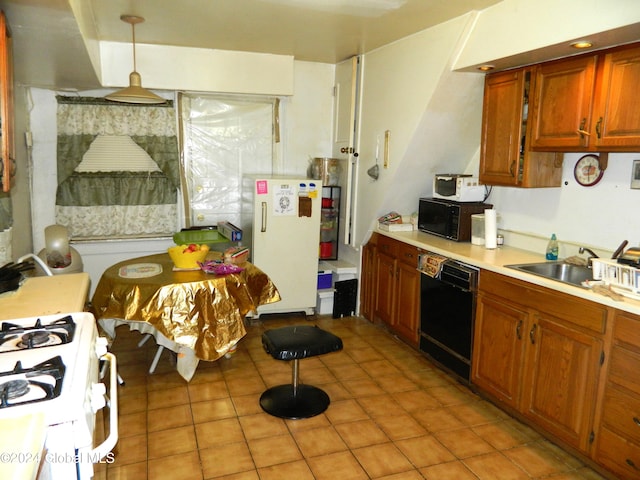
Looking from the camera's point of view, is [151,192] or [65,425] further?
[151,192]

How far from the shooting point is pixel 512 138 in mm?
3252

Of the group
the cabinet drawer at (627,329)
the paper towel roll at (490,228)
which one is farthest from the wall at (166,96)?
the cabinet drawer at (627,329)

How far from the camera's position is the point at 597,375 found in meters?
2.43

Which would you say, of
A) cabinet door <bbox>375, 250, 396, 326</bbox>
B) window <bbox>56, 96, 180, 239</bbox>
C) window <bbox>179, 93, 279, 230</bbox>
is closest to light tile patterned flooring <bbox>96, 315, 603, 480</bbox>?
cabinet door <bbox>375, 250, 396, 326</bbox>

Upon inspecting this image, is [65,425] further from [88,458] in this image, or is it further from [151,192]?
[151,192]

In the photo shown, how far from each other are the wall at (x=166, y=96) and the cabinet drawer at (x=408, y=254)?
5.33 feet

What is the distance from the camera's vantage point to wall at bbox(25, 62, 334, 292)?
4.37 m

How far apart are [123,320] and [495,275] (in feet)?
7.81

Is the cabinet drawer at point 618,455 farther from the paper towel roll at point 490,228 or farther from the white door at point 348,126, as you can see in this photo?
the white door at point 348,126

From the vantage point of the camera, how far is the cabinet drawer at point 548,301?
7.95 ft

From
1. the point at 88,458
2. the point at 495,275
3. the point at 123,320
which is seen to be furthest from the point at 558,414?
the point at 123,320

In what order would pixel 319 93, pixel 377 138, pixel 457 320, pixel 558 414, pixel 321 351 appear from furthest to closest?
1. pixel 319 93
2. pixel 377 138
3. pixel 457 320
4. pixel 321 351
5. pixel 558 414

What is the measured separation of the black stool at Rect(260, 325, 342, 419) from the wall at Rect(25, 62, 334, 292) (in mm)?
2290

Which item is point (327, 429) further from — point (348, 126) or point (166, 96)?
point (166, 96)
